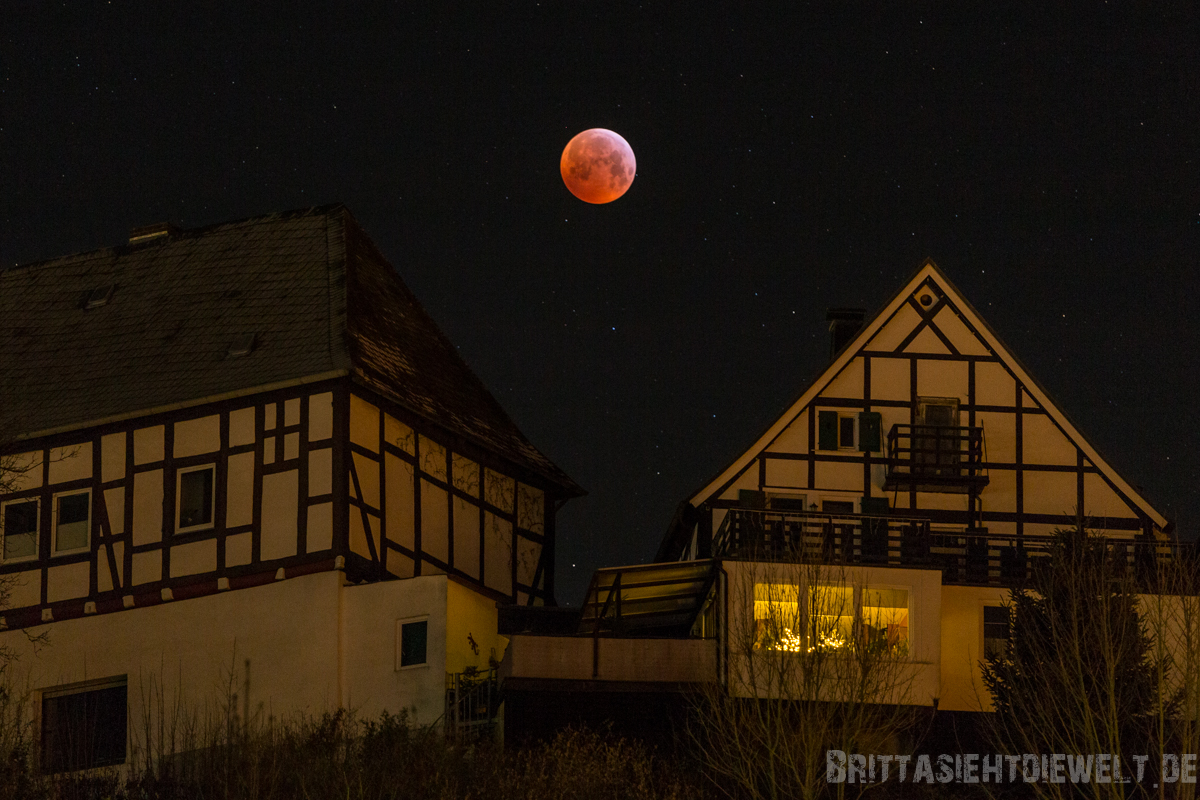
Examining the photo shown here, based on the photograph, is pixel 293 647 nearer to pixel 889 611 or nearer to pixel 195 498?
pixel 195 498

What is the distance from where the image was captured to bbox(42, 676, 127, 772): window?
127 ft

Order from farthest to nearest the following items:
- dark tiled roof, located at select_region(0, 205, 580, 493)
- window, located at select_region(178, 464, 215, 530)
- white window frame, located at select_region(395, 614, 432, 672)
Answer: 1. dark tiled roof, located at select_region(0, 205, 580, 493)
2. window, located at select_region(178, 464, 215, 530)
3. white window frame, located at select_region(395, 614, 432, 672)

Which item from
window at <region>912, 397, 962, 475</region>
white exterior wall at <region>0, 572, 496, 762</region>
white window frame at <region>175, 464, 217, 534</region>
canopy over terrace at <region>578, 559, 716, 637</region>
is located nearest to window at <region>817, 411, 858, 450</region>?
window at <region>912, 397, 962, 475</region>

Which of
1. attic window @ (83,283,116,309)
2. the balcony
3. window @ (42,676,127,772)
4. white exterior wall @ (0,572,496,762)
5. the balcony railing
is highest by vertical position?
attic window @ (83,283,116,309)

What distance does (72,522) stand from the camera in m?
41.3

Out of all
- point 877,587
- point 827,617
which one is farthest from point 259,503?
point 827,617

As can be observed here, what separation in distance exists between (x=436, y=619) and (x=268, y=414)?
540 cm

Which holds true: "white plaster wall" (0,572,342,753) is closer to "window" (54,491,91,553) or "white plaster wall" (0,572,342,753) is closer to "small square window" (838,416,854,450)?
"window" (54,491,91,553)

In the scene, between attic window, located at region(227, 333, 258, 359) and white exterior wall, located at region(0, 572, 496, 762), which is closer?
white exterior wall, located at region(0, 572, 496, 762)

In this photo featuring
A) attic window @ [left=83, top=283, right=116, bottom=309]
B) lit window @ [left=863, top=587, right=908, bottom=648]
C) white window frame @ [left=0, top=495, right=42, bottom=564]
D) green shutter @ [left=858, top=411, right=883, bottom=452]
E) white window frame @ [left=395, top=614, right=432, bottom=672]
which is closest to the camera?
lit window @ [left=863, top=587, right=908, bottom=648]

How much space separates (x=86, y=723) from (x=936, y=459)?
17101mm

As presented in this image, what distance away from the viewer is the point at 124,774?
3803 centimetres

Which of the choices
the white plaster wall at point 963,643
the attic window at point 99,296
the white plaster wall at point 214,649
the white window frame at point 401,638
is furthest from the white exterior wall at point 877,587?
the attic window at point 99,296

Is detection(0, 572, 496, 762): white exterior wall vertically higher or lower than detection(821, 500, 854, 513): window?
lower
